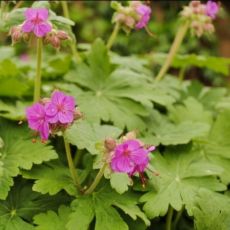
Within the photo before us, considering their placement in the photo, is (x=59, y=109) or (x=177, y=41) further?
(x=177, y=41)

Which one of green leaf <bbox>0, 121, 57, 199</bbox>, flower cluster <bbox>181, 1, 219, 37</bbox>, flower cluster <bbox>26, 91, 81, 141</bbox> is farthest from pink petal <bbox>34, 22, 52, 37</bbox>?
flower cluster <bbox>181, 1, 219, 37</bbox>

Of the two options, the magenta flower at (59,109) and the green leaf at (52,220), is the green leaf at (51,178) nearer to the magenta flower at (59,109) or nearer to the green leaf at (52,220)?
the green leaf at (52,220)

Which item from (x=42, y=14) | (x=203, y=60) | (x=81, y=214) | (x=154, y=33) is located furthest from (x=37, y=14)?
(x=154, y=33)

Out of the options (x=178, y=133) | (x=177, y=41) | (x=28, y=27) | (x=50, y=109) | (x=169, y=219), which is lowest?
(x=169, y=219)

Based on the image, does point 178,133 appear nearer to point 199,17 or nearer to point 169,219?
point 169,219

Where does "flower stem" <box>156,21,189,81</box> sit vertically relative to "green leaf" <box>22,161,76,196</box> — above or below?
above

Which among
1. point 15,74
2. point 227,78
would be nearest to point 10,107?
point 15,74

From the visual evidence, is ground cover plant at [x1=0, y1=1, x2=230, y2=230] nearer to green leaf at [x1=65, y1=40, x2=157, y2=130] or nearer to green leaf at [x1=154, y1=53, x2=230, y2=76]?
green leaf at [x1=65, y1=40, x2=157, y2=130]

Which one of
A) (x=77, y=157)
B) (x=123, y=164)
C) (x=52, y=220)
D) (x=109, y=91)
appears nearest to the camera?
(x=123, y=164)
